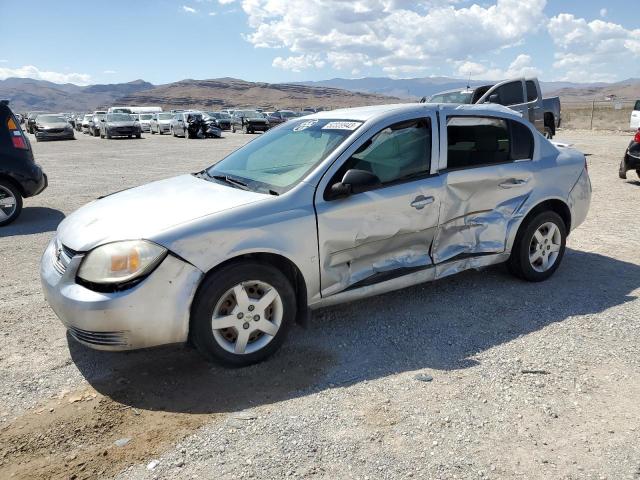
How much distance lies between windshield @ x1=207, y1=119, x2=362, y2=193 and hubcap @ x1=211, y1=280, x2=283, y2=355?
740mm

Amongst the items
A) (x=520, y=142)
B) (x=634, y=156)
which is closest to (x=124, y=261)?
(x=520, y=142)

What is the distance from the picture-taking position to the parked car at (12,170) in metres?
8.09

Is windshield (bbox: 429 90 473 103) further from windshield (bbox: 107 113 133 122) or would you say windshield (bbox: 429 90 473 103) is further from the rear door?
windshield (bbox: 107 113 133 122)

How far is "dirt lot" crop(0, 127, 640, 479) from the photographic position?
267cm

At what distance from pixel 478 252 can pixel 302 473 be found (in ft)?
9.00

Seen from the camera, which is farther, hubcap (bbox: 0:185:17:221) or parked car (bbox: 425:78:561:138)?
parked car (bbox: 425:78:561:138)

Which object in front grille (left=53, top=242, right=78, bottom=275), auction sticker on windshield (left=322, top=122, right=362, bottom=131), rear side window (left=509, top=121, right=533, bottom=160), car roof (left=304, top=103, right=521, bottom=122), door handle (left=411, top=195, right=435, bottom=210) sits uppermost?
car roof (left=304, top=103, right=521, bottom=122)

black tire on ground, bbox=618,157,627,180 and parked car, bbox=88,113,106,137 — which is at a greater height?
parked car, bbox=88,113,106,137

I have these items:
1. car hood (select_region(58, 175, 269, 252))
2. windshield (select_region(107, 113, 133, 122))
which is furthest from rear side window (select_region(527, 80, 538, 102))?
windshield (select_region(107, 113, 133, 122))

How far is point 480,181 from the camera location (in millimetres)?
4562

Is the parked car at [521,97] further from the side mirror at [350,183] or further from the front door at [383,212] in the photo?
the side mirror at [350,183]

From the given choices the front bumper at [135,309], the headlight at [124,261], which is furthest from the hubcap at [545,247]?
the headlight at [124,261]

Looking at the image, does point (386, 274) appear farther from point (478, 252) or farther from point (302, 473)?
point (302, 473)

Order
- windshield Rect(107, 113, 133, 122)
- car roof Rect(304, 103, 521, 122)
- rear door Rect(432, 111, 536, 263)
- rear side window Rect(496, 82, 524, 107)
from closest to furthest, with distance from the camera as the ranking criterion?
car roof Rect(304, 103, 521, 122), rear door Rect(432, 111, 536, 263), rear side window Rect(496, 82, 524, 107), windshield Rect(107, 113, 133, 122)
